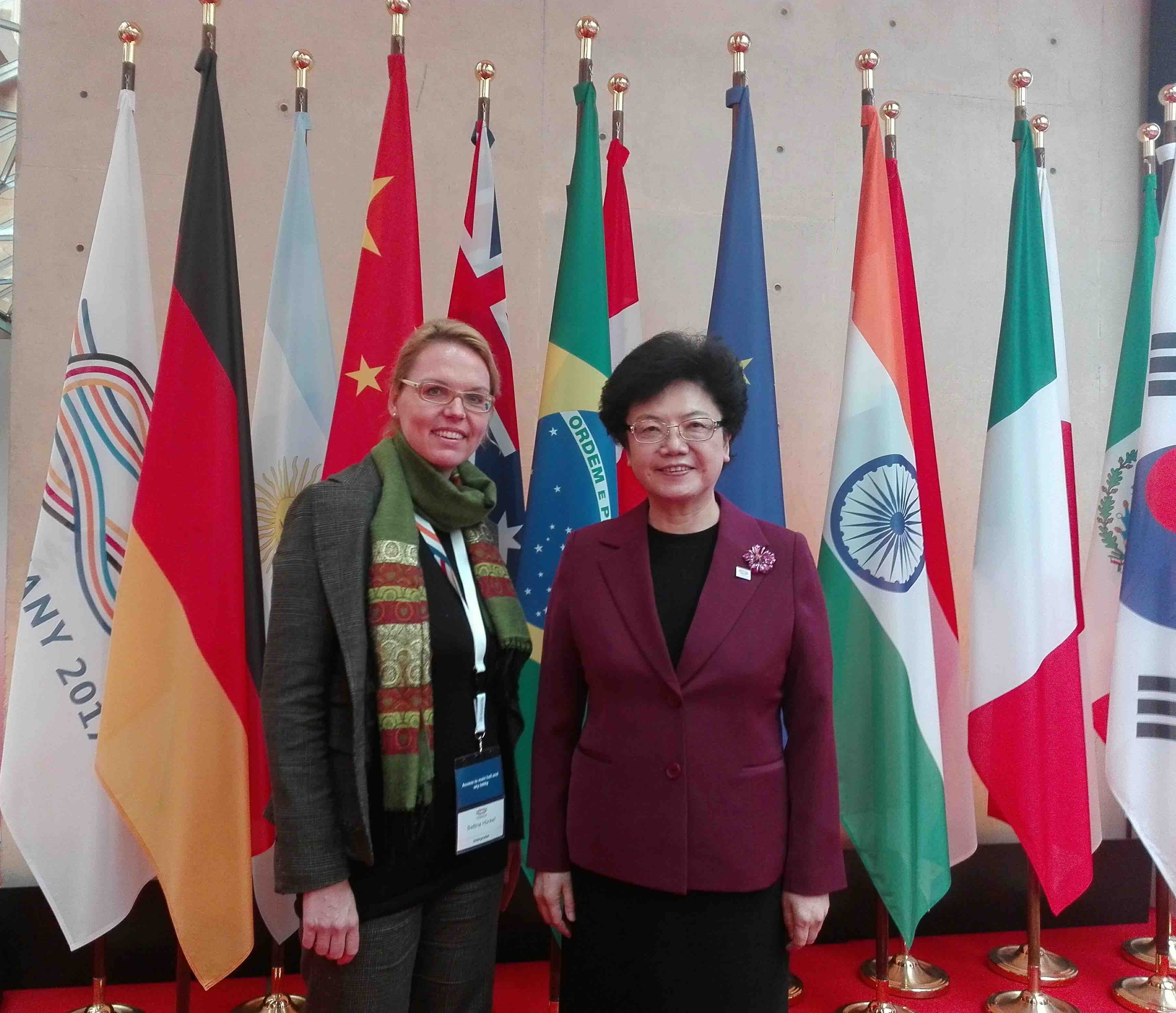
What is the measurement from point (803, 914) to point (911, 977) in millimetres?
1482

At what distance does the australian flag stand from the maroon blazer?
0.79 metres

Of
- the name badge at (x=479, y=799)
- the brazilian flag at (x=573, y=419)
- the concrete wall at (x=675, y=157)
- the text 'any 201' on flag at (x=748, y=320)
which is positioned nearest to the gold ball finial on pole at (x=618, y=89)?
the brazilian flag at (x=573, y=419)

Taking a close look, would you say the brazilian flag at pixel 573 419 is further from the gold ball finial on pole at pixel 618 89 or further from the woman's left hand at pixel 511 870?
the woman's left hand at pixel 511 870

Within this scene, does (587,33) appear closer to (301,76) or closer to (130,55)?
(301,76)

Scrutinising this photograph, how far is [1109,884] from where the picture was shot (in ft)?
9.48

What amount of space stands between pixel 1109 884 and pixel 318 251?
3163mm

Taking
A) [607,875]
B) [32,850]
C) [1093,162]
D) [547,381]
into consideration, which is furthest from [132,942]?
[1093,162]

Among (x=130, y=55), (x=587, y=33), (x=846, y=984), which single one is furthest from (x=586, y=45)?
(x=846, y=984)

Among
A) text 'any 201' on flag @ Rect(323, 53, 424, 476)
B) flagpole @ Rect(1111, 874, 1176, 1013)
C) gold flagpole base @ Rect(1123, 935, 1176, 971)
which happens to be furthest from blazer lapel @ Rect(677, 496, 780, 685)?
gold flagpole base @ Rect(1123, 935, 1176, 971)

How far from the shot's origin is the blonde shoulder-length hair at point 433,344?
4.88 feet

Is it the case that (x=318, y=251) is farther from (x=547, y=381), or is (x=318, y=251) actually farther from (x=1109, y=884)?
(x=1109, y=884)

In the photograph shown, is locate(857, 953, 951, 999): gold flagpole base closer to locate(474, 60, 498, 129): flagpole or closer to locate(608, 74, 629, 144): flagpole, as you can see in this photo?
locate(608, 74, 629, 144): flagpole

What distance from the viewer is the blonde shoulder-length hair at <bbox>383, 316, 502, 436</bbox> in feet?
4.88

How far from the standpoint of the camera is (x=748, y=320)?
7.29ft
